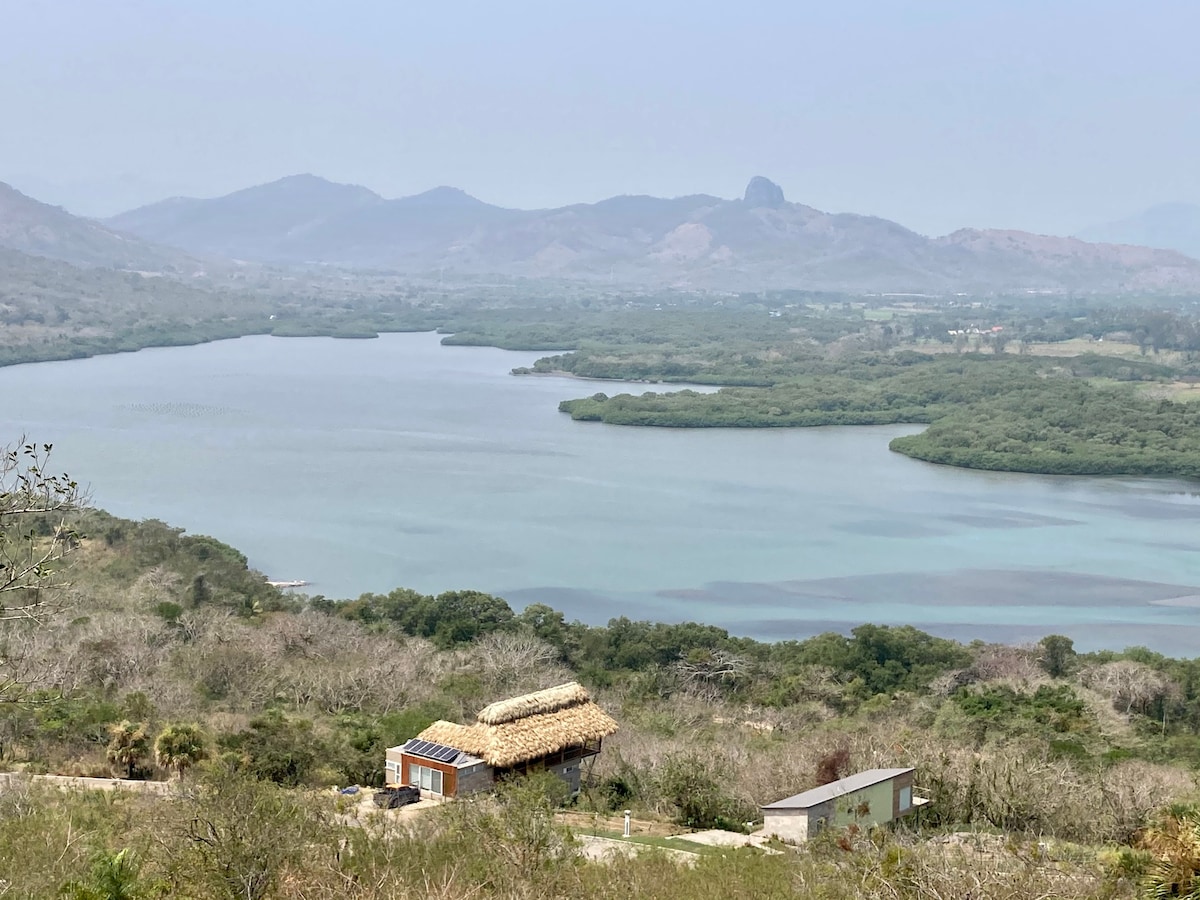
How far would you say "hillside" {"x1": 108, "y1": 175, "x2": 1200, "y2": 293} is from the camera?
140 meters

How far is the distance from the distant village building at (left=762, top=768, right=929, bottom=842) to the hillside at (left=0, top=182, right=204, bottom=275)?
104 meters

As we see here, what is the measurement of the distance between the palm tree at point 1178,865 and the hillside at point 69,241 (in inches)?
4174

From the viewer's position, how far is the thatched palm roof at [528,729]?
28.0ft

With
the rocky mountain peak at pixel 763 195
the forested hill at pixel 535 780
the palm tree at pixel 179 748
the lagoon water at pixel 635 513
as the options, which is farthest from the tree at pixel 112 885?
the rocky mountain peak at pixel 763 195

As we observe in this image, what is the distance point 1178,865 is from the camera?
5.31 metres

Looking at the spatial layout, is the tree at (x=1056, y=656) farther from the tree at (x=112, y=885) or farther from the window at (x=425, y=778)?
the tree at (x=112, y=885)

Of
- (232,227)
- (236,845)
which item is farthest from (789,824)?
(232,227)

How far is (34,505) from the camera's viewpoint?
4.50 metres

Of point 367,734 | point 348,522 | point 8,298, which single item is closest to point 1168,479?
point 348,522

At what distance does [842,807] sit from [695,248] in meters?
148

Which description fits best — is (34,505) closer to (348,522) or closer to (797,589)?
→ (797,589)

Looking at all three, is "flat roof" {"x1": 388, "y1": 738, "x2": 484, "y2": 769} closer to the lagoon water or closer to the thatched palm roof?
the thatched palm roof

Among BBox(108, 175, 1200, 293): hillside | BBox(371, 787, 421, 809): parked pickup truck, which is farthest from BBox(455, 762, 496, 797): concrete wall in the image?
BBox(108, 175, 1200, 293): hillside

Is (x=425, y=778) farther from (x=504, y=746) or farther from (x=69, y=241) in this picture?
(x=69, y=241)
